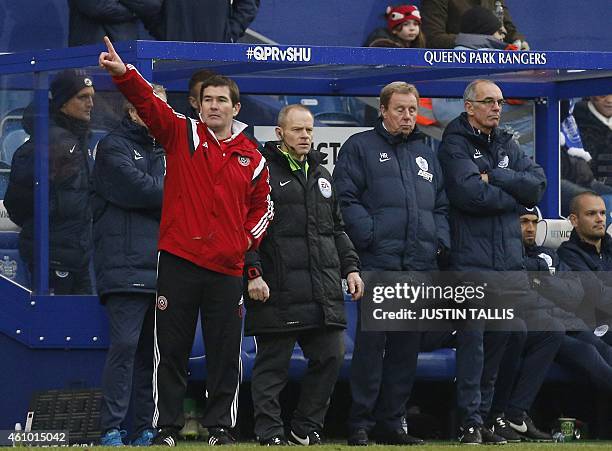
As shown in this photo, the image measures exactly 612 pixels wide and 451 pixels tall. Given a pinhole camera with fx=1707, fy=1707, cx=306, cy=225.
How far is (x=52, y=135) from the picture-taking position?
9.94 metres

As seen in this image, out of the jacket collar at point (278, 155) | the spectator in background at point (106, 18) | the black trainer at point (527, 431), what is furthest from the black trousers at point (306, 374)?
the spectator in background at point (106, 18)

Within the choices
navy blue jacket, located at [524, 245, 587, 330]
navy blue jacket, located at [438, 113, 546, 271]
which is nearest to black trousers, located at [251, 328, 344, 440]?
navy blue jacket, located at [438, 113, 546, 271]

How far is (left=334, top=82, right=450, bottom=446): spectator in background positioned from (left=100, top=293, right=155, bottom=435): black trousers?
1.18 m

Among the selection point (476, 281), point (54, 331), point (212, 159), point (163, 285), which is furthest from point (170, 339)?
point (476, 281)

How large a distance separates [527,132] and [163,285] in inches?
181

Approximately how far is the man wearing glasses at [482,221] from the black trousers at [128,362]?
6.02 feet

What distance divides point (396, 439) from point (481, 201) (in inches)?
57.3

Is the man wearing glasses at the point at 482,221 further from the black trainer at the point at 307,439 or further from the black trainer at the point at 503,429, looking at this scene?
the black trainer at the point at 307,439

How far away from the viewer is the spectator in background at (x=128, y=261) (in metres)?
9.32

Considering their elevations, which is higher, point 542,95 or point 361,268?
point 542,95

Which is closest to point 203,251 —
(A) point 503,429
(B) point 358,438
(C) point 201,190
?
(C) point 201,190

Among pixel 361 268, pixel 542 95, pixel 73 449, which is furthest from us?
pixel 542 95

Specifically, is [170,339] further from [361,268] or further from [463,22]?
[463,22]

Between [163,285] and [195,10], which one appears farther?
[195,10]
